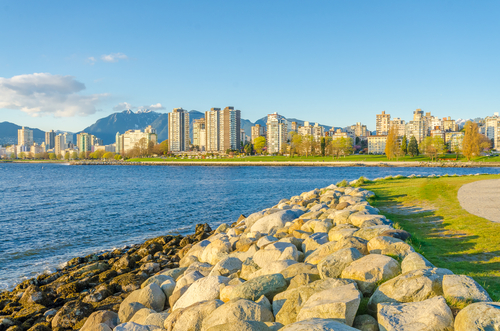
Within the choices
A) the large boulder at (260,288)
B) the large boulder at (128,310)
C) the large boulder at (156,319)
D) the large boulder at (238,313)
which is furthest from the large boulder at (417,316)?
the large boulder at (128,310)

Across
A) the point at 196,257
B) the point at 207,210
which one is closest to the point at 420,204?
the point at 196,257

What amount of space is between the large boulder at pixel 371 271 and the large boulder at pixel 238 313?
1480 mm

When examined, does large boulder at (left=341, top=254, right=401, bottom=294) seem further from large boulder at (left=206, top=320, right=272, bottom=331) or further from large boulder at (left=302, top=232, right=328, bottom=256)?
large boulder at (left=302, top=232, right=328, bottom=256)

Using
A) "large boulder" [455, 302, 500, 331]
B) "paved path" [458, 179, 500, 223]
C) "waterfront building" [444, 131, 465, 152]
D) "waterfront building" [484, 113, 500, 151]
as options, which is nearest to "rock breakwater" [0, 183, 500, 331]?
"large boulder" [455, 302, 500, 331]

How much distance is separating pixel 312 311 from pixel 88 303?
5886mm

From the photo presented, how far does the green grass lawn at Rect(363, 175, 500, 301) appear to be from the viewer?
20.9 ft

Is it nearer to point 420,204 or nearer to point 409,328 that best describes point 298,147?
point 420,204

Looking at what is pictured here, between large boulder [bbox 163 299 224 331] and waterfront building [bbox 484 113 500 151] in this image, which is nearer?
large boulder [bbox 163 299 224 331]

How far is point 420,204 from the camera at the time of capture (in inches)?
544

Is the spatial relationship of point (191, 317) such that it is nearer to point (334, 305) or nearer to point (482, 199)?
point (334, 305)

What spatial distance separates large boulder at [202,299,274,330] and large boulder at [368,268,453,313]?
1.50 m

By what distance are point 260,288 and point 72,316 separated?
4447 millimetres

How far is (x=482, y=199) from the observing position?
1331cm

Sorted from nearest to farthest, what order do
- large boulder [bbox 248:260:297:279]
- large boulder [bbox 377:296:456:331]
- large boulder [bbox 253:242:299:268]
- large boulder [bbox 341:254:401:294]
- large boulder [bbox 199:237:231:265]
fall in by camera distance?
large boulder [bbox 377:296:456:331]
large boulder [bbox 341:254:401:294]
large boulder [bbox 248:260:297:279]
large boulder [bbox 253:242:299:268]
large boulder [bbox 199:237:231:265]
